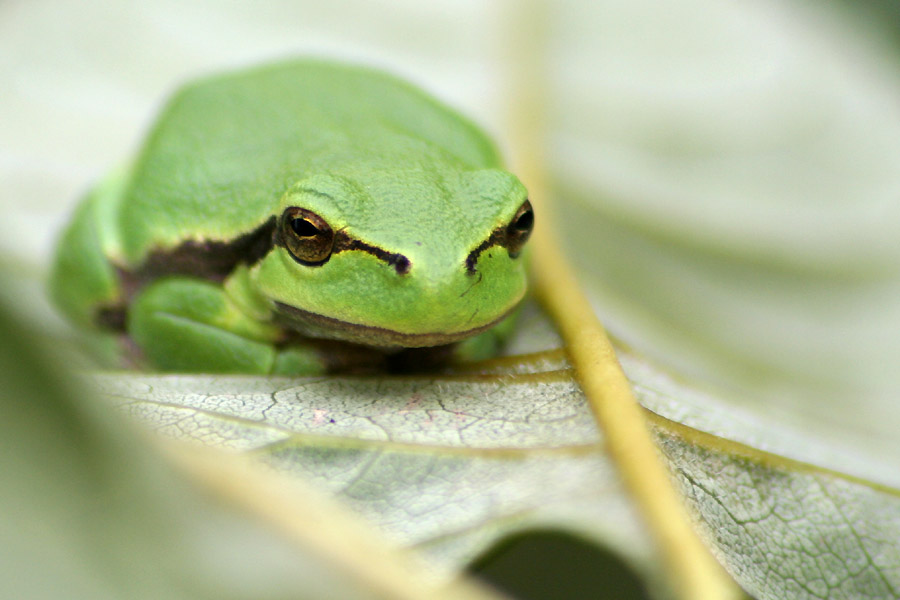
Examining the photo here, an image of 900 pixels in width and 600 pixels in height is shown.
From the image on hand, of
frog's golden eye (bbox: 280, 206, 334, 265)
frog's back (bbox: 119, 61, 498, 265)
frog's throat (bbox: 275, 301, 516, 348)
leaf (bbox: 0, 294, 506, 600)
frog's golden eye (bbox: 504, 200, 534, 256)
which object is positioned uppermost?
frog's back (bbox: 119, 61, 498, 265)

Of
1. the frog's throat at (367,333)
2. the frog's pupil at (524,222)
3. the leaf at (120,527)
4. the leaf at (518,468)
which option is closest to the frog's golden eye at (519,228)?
the frog's pupil at (524,222)

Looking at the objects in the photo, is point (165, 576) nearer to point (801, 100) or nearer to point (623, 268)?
point (623, 268)

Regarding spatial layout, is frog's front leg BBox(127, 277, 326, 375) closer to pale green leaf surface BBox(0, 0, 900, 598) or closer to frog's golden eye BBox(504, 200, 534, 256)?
pale green leaf surface BBox(0, 0, 900, 598)

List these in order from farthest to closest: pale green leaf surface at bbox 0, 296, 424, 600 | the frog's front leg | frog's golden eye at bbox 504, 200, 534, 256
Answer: the frog's front leg → frog's golden eye at bbox 504, 200, 534, 256 → pale green leaf surface at bbox 0, 296, 424, 600

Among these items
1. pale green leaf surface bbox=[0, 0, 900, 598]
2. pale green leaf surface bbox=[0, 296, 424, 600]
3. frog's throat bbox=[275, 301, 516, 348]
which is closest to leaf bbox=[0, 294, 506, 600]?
pale green leaf surface bbox=[0, 296, 424, 600]

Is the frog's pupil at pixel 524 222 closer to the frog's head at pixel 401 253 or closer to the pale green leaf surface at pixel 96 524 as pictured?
the frog's head at pixel 401 253

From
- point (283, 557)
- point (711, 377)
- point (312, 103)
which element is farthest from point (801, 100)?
point (283, 557)

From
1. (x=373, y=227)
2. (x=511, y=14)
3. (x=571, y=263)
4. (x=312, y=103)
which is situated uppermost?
(x=511, y=14)
